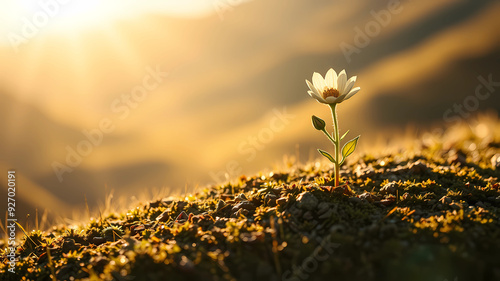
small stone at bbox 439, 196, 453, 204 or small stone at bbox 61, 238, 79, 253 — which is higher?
small stone at bbox 439, 196, 453, 204

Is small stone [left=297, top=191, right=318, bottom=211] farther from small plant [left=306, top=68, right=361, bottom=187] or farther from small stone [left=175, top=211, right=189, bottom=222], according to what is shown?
small stone [left=175, top=211, right=189, bottom=222]

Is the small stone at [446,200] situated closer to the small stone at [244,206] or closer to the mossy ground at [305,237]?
the mossy ground at [305,237]

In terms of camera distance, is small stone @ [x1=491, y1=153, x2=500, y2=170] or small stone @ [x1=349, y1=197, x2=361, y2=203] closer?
small stone @ [x1=349, y1=197, x2=361, y2=203]

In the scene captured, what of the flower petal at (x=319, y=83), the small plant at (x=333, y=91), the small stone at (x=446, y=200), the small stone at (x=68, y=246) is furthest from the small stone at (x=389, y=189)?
the small stone at (x=68, y=246)

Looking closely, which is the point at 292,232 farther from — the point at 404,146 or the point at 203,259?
the point at 404,146

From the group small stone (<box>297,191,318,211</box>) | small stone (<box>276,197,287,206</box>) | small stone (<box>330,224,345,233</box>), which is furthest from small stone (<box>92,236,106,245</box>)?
small stone (<box>330,224,345,233</box>)
